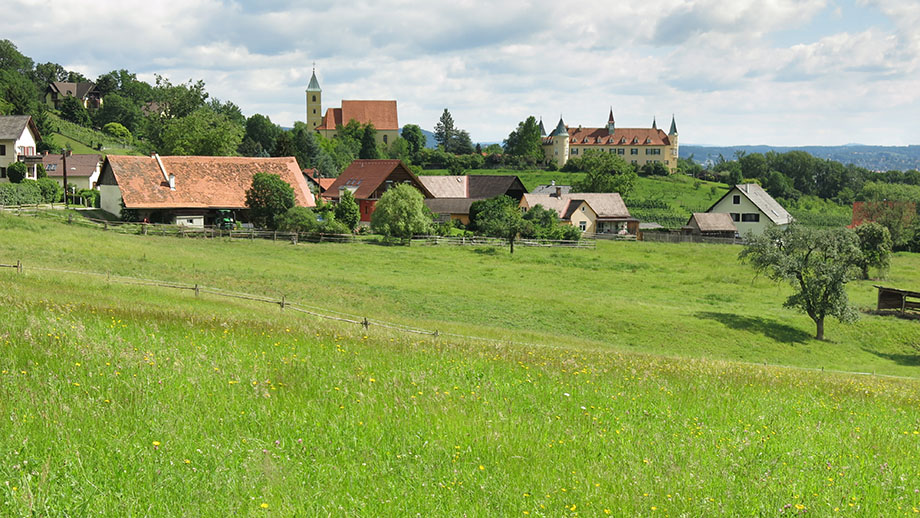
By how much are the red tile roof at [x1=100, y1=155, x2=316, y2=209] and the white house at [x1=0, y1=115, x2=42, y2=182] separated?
60.2 ft

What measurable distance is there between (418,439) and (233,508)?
2180mm

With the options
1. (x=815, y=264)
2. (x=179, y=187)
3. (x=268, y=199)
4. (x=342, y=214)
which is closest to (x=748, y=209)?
(x=342, y=214)

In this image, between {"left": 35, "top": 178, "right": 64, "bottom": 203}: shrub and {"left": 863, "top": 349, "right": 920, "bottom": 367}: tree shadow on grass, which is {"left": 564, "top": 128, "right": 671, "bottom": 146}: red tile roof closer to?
{"left": 35, "top": 178, "right": 64, "bottom": 203}: shrub

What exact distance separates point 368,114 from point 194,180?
116 m

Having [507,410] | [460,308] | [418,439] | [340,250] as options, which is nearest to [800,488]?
[507,410]

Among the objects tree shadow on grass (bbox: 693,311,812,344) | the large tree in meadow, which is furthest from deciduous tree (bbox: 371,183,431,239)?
the large tree in meadow

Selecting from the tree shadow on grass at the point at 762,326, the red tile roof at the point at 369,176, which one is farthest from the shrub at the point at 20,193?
the tree shadow on grass at the point at 762,326

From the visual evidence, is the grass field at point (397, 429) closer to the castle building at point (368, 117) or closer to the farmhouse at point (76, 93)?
the farmhouse at point (76, 93)

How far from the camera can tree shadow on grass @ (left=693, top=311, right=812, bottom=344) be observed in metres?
33.5

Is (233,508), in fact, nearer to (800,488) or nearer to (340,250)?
(800,488)

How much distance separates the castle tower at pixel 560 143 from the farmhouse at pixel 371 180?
9560 centimetres

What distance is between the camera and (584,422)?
8.30m

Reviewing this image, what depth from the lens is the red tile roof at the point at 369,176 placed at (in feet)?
262

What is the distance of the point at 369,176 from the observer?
82.3m
